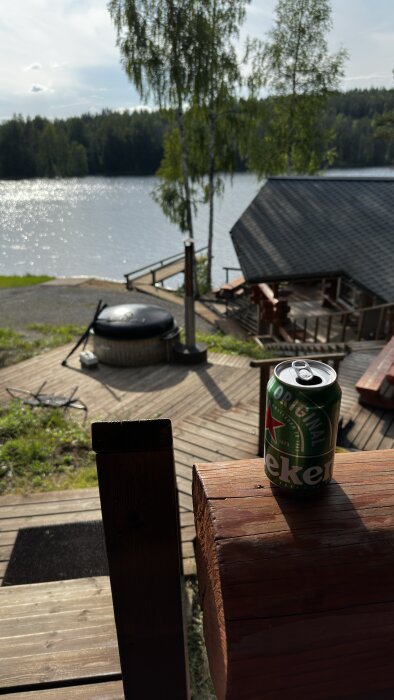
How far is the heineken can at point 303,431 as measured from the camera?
1.20 meters

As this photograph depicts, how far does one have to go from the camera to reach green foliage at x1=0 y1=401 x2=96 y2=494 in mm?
5305

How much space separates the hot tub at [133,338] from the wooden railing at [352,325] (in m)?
5.03

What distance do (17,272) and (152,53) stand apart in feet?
69.4

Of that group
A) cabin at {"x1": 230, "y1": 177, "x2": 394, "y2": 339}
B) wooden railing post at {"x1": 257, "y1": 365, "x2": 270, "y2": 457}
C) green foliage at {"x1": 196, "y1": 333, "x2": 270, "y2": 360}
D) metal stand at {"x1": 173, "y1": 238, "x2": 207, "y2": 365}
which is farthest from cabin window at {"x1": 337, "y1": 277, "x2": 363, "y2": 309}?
wooden railing post at {"x1": 257, "y1": 365, "x2": 270, "y2": 457}

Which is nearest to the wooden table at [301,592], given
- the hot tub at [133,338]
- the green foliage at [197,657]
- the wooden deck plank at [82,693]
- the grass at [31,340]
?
the wooden deck plank at [82,693]

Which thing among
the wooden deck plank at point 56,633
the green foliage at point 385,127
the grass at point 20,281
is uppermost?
the green foliage at point 385,127

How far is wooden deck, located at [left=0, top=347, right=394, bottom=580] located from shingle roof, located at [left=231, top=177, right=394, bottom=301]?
501cm

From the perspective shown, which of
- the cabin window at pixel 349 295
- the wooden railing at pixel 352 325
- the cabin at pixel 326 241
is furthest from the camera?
the cabin window at pixel 349 295

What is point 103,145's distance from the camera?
8725 cm

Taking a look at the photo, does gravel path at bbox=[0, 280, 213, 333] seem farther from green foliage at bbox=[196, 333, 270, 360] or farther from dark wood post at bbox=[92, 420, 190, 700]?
dark wood post at bbox=[92, 420, 190, 700]

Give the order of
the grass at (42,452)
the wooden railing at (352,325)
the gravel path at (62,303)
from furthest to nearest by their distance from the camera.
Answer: the gravel path at (62,303), the wooden railing at (352,325), the grass at (42,452)

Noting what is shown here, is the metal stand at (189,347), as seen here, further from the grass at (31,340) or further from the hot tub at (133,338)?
the grass at (31,340)

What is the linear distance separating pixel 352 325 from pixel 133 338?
992 centimetres

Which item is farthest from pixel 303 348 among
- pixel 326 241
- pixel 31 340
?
pixel 31 340
